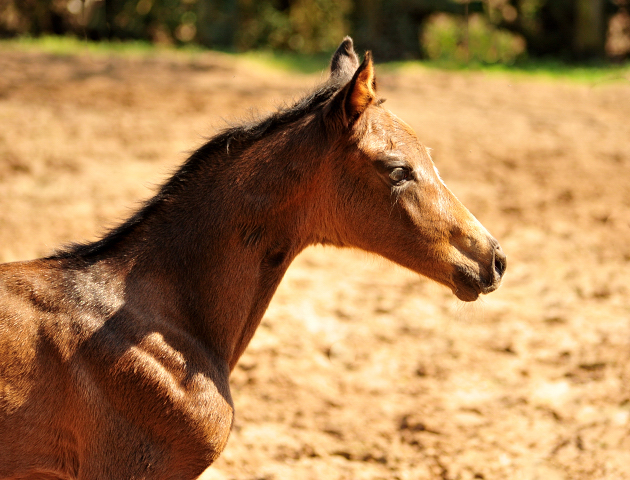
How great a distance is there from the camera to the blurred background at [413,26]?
13.0m

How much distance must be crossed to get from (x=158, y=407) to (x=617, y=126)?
7.94 meters

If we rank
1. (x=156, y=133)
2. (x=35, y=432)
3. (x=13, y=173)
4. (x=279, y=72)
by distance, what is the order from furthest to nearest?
(x=279, y=72) < (x=156, y=133) < (x=13, y=173) < (x=35, y=432)

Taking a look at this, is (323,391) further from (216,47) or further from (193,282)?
(216,47)

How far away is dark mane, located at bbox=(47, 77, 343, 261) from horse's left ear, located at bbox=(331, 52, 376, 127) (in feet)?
0.58

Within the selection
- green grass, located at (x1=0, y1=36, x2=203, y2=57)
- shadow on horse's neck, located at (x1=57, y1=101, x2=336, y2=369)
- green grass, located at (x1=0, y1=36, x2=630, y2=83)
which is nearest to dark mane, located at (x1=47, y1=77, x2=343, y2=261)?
shadow on horse's neck, located at (x1=57, y1=101, x2=336, y2=369)

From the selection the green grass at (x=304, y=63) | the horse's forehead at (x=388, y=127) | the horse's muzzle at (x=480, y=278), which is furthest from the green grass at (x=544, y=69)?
the horse's muzzle at (x=480, y=278)

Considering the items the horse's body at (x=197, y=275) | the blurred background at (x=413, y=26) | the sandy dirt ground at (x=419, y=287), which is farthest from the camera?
the blurred background at (x=413, y=26)

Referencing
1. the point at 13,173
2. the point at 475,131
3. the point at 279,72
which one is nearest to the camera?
the point at 13,173

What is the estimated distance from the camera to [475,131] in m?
8.26

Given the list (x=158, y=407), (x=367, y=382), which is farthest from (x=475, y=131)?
(x=158, y=407)

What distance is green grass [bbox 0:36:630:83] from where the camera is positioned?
36.6ft

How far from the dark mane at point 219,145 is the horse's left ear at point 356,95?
6.9 inches

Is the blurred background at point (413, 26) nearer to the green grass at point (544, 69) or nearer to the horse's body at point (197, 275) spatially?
the green grass at point (544, 69)

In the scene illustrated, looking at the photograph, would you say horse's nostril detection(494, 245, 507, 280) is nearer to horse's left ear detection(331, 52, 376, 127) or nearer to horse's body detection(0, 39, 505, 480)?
horse's body detection(0, 39, 505, 480)
